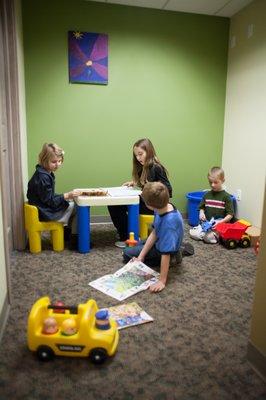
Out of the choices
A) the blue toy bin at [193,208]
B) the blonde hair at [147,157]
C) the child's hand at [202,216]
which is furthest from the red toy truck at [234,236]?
the blonde hair at [147,157]

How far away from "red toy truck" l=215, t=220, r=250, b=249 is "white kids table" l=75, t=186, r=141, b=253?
0.77m

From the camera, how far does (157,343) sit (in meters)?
1.59

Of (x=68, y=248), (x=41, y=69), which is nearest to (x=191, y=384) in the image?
(x=68, y=248)

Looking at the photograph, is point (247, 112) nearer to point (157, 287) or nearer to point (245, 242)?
point (245, 242)

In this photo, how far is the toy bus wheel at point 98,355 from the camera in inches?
55.7

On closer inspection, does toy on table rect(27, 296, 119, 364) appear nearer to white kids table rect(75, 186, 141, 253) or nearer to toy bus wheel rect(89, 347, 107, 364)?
toy bus wheel rect(89, 347, 107, 364)

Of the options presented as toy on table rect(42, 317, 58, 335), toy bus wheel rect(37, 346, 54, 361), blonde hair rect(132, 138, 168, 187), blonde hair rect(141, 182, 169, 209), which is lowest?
toy bus wheel rect(37, 346, 54, 361)

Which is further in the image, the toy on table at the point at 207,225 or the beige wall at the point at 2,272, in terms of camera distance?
the toy on table at the point at 207,225

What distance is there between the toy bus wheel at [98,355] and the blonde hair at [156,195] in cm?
99

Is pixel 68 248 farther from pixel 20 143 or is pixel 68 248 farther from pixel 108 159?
pixel 108 159

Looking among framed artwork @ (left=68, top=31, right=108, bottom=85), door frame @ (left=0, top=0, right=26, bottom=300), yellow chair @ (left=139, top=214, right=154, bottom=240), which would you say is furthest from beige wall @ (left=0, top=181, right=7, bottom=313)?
framed artwork @ (left=68, top=31, right=108, bottom=85)

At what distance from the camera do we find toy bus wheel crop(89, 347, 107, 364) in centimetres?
142

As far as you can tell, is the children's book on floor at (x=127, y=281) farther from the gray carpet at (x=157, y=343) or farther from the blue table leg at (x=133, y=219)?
the blue table leg at (x=133, y=219)

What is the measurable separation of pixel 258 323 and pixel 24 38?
10.4 ft
